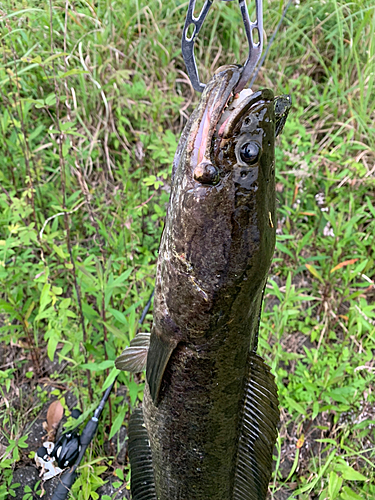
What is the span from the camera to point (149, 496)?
6.21ft

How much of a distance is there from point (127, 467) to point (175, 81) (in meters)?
3.51

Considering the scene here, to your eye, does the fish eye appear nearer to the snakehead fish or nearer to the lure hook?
the snakehead fish

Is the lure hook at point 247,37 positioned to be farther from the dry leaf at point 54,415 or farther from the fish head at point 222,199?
the dry leaf at point 54,415

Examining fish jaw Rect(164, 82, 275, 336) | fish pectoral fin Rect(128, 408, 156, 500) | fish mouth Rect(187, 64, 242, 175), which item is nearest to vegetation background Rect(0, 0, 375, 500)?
fish pectoral fin Rect(128, 408, 156, 500)

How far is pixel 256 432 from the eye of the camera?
1616 mm

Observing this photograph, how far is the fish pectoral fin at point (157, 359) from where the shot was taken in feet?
4.72

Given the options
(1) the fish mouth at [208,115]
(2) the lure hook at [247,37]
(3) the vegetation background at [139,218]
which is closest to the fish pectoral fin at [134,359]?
(3) the vegetation background at [139,218]

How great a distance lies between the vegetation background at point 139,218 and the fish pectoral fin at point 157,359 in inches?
30.0

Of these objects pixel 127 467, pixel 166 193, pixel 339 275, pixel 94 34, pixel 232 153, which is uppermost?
pixel 94 34

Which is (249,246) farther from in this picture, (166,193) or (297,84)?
(297,84)

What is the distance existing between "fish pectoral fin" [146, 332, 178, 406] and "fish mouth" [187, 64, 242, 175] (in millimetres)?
661

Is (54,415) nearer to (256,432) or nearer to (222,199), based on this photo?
(256,432)

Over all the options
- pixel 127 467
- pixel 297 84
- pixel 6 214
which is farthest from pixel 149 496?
pixel 297 84

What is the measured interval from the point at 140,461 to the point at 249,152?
5.23 ft
